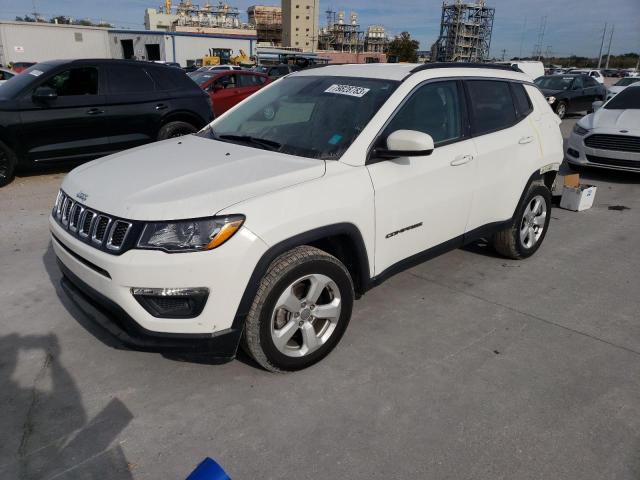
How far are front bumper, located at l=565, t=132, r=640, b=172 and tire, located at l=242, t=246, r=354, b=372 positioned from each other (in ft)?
22.7

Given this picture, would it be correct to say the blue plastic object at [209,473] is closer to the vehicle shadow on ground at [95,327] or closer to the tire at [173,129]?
the vehicle shadow on ground at [95,327]

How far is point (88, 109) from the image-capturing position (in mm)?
7223

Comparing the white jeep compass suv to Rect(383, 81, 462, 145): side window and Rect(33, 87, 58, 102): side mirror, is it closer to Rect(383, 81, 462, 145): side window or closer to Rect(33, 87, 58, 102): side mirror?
Rect(383, 81, 462, 145): side window

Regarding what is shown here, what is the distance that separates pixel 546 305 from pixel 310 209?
2331mm

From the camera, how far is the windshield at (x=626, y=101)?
8891 millimetres

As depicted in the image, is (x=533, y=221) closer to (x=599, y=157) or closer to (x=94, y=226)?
(x=94, y=226)

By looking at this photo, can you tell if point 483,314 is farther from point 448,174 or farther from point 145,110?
point 145,110

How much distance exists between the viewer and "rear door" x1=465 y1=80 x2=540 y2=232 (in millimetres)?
3916

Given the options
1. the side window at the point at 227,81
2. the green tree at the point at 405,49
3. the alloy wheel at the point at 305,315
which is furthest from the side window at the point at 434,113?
the green tree at the point at 405,49

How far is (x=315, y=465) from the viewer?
2.34m

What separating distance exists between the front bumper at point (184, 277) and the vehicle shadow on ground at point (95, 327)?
0.52ft

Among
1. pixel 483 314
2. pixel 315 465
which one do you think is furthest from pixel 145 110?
pixel 315 465

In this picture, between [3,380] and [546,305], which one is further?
[546,305]

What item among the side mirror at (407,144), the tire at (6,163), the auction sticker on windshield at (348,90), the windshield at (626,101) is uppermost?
the auction sticker on windshield at (348,90)
